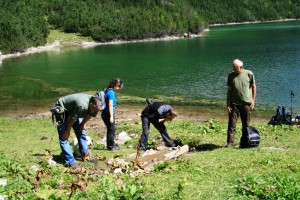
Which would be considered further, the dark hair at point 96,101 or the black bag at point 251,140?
the black bag at point 251,140

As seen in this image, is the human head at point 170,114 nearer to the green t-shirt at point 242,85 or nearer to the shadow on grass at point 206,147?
the shadow on grass at point 206,147

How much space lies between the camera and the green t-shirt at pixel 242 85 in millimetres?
14039

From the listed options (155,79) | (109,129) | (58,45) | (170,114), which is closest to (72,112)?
(109,129)

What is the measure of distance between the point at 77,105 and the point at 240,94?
5915 millimetres

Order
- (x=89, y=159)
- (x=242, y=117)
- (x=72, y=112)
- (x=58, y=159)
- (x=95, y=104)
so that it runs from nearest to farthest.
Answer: (x=95, y=104)
(x=72, y=112)
(x=89, y=159)
(x=58, y=159)
(x=242, y=117)

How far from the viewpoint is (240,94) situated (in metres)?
14.2

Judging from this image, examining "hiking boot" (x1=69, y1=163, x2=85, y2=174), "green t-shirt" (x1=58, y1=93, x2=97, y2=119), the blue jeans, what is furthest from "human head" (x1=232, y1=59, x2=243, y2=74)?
"hiking boot" (x1=69, y1=163, x2=85, y2=174)

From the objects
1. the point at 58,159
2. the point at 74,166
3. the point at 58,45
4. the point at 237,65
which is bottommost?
the point at 58,45

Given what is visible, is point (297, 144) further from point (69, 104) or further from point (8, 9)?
point (8, 9)

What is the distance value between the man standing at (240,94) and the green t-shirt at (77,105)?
5.34 m

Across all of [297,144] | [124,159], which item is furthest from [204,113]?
[124,159]

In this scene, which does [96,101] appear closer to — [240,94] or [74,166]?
[74,166]

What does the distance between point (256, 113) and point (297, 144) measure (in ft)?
60.3

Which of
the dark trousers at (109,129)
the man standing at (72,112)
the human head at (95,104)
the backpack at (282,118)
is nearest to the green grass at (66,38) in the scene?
the backpack at (282,118)
